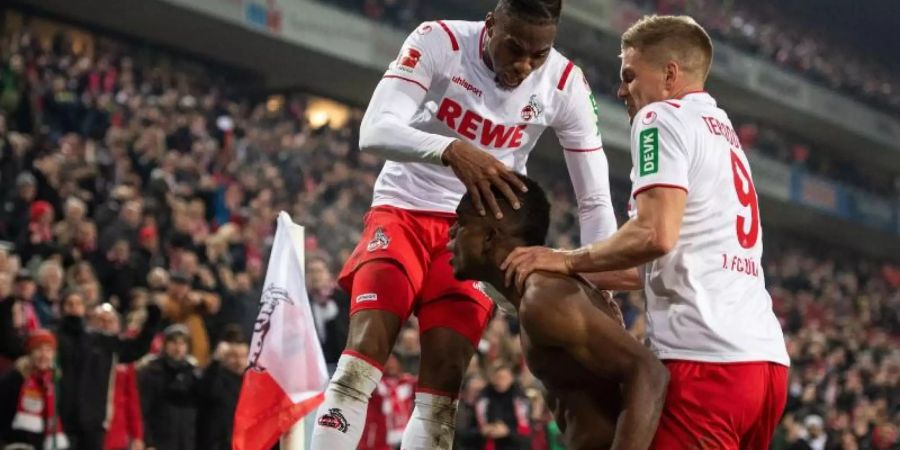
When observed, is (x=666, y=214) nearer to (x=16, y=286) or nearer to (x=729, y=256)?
(x=729, y=256)

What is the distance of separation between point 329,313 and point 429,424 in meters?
5.07

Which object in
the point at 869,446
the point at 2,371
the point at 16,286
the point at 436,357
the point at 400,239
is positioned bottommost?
the point at 869,446

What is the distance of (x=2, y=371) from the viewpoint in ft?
30.2

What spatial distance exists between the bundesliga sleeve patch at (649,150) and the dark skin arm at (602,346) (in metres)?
0.48

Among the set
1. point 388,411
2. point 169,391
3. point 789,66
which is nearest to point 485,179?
point 169,391

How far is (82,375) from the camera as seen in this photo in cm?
940

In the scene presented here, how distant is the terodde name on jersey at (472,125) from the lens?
18.2 feet

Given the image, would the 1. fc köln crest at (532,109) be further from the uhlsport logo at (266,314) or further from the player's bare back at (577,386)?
the uhlsport logo at (266,314)

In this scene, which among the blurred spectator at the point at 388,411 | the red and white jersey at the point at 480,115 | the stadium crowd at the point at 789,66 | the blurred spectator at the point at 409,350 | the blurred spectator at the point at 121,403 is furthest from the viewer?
the stadium crowd at the point at 789,66

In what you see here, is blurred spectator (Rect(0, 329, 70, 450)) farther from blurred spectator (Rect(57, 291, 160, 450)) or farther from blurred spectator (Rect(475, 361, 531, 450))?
blurred spectator (Rect(475, 361, 531, 450))

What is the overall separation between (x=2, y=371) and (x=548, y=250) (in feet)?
20.2

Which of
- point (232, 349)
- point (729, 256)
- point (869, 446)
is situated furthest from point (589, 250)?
point (869, 446)

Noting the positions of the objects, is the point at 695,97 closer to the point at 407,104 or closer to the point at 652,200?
the point at 652,200

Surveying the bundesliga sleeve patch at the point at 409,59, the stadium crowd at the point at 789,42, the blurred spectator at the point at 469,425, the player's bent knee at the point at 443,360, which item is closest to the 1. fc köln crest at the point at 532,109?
the bundesliga sleeve patch at the point at 409,59
